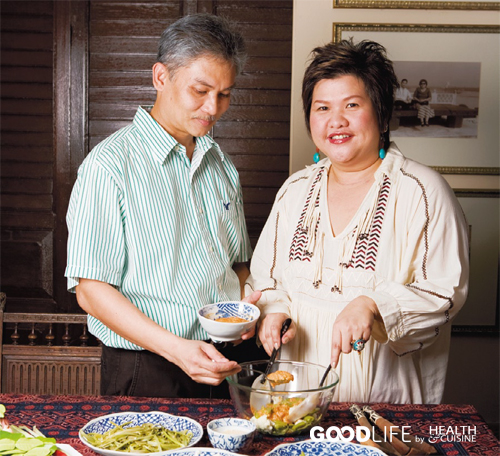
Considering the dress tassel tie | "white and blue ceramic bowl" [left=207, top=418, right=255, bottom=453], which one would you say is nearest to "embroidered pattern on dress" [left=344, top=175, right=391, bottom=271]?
the dress tassel tie

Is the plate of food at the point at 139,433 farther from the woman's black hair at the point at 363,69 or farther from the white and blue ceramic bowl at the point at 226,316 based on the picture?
the woman's black hair at the point at 363,69

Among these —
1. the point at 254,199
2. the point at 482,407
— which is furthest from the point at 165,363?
the point at 482,407

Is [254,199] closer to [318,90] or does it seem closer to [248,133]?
[248,133]

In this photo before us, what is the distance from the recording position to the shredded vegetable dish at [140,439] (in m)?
1.42

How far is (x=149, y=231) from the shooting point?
6.33 ft

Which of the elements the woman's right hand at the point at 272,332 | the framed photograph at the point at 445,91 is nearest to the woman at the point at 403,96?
the framed photograph at the point at 445,91

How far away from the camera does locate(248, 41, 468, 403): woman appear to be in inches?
74.1

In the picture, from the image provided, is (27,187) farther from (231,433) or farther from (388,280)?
(231,433)

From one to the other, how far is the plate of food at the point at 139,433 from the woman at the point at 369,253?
434 mm

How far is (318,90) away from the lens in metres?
2.06

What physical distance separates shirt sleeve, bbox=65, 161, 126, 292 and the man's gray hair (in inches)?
16.7

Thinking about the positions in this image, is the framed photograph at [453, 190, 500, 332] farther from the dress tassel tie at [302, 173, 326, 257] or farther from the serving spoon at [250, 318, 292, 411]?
the serving spoon at [250, 318, 292, 411]

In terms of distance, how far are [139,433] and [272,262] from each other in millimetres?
881

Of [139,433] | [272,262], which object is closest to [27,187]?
[272,262]
